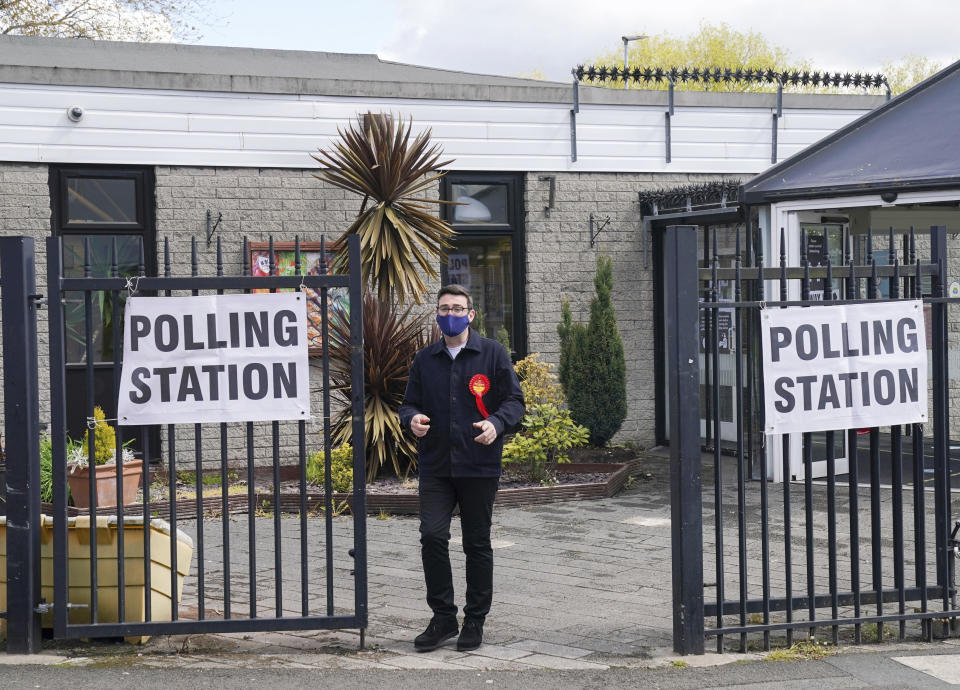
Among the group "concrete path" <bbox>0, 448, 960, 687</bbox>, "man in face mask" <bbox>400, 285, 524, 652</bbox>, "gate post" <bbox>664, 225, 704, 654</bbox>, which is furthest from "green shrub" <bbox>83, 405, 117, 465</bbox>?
"gate post" <bbox>664, 225, 704, 654</bbox>

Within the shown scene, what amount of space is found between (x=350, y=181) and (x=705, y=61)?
131ft

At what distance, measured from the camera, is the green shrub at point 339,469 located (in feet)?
33.0

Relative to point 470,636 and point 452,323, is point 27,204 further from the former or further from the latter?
point 470,636

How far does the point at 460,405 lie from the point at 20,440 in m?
2.13

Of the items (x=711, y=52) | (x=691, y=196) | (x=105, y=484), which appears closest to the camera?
(x=105, y=484)

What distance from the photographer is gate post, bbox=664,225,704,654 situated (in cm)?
561

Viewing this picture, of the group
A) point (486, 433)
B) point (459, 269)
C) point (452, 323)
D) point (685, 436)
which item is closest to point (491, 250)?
point (459, 269)

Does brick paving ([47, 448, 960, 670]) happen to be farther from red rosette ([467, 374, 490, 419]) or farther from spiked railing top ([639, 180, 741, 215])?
spiked railing top ([639, 180, 741, 215])

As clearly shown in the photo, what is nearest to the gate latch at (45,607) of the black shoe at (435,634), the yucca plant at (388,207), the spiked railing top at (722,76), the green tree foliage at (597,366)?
the black shoe at (435,634)

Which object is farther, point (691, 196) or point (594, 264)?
point (594, 264)

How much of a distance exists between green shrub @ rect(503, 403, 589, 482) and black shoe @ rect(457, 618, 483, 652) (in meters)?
4.67

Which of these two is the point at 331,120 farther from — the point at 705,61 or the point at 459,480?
the point at 705,61

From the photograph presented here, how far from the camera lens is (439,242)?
36.4 feet

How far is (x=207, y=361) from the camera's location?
576 cm
